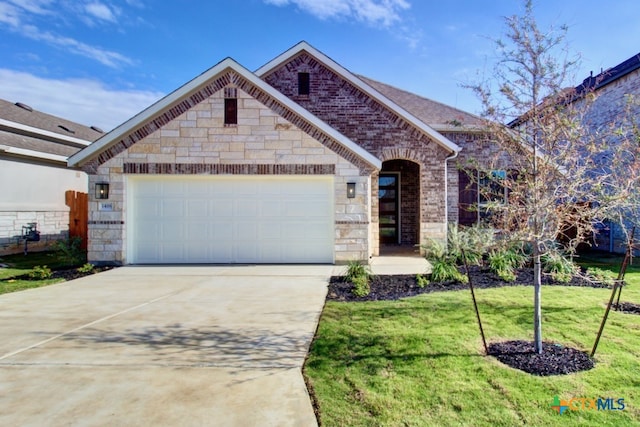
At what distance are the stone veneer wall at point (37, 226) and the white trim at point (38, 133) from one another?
3254mm

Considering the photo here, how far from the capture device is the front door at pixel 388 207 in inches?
598

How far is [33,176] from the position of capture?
14.4m

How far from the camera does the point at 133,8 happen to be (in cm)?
1126

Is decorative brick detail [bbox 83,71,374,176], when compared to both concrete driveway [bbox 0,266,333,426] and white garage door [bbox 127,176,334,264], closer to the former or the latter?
white garage door [bbox 127,176,334,264]

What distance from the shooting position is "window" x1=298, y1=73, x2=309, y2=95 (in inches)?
528

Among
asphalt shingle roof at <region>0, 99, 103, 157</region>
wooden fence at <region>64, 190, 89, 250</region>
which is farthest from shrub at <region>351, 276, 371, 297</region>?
asphalt shingle roof at <region>0, 99, 103, 157</region>

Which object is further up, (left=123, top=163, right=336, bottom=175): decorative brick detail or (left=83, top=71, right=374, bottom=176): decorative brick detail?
(left=83, top=71, right=374, bottom=176): decorative brick detail

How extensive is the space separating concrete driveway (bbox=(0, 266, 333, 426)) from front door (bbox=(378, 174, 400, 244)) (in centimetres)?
792

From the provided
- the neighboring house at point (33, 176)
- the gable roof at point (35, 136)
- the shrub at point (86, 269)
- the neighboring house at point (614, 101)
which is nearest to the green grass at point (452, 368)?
the shrub at point (86, 269)

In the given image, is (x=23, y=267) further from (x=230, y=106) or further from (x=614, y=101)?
(x=614, y=101)

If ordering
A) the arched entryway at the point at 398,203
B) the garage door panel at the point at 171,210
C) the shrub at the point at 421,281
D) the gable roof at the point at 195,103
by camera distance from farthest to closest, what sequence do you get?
the arched entryway at the point at 398,203 → the garage door panel at the point at 171,210 → the gable roof at the point at 195,103 → the shrub at the point at 421,281

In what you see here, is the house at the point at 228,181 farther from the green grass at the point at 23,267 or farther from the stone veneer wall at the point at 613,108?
the stone veneer wall at the point at 613,108

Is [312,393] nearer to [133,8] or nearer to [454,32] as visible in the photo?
[454,32]

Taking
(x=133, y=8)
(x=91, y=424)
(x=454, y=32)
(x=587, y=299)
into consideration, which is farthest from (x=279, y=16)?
(x=91, y=424)
